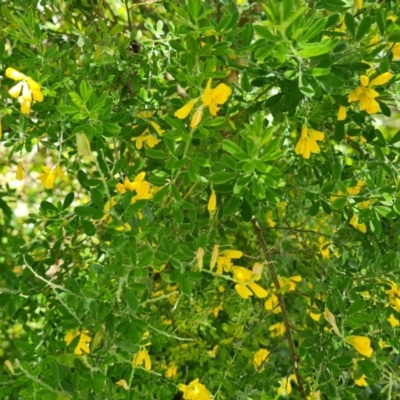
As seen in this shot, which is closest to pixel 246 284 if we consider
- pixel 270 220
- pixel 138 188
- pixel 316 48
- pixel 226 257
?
pixel 226 257

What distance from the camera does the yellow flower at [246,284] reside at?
63 cm

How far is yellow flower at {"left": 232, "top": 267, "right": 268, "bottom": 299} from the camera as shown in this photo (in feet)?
2.06

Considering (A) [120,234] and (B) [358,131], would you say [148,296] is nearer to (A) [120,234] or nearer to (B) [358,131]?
(A) [120,234]

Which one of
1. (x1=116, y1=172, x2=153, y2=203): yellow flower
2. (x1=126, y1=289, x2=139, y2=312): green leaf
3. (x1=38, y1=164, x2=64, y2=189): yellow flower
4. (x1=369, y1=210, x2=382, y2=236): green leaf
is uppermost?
(x1=116, y1=172, x2=153, y2=203): yellow flower

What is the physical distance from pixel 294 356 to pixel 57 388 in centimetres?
36

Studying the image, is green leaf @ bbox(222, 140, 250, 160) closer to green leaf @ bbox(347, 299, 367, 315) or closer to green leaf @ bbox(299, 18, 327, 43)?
green leaf @ bbox(299, 18, 327, 43)

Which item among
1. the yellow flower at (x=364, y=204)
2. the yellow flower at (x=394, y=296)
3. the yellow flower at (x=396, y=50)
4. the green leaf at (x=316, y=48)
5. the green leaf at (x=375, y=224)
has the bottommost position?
the yellow flower at (x=394, y=296)

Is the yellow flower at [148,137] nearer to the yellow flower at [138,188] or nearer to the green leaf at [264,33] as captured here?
the yellow flower at [138,188]

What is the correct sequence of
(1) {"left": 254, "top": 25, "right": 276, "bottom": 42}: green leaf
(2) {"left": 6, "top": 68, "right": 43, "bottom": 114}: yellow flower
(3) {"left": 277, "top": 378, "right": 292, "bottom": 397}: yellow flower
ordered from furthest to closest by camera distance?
(3) {"left": 277, "top": 378, "right": 292, "bottom": 397}: yellow flower
(2) {"left": 6, "top": 68, "right": 43, "bottom": 114}: yellow flower
(1) {"left": 254, "top": 25, "right": 276, "bottom": 42}: green leaf

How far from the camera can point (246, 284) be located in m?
0.63

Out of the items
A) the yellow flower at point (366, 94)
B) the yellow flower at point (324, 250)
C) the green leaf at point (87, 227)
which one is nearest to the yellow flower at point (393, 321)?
the yellow flower at point (324, 250)

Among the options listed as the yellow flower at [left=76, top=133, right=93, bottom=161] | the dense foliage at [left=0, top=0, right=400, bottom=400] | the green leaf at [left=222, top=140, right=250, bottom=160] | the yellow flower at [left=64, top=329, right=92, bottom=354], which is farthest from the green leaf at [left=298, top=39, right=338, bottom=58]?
the yellow flower at [left=64, top=329, right=92, bottom=354]

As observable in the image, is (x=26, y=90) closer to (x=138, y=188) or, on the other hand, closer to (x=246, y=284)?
(x=138, y=188)

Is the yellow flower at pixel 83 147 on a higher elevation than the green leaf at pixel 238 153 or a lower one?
higher
